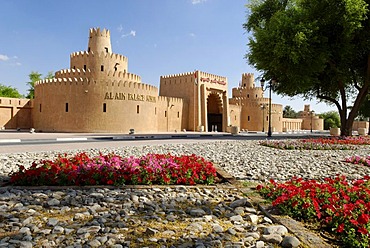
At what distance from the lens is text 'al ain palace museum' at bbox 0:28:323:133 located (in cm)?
3203

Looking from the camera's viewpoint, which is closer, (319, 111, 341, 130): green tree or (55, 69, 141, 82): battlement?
(55, 69, 141, 82): battlement

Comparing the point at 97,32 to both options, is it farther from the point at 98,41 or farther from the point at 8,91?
the point at 8,91

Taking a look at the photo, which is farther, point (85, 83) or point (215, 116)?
point (215, 116)

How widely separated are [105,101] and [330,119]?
279 feet

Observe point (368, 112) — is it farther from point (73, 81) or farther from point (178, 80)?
point (73, 81)

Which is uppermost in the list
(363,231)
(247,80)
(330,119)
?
(247,80)

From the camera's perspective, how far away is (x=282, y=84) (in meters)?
26.6

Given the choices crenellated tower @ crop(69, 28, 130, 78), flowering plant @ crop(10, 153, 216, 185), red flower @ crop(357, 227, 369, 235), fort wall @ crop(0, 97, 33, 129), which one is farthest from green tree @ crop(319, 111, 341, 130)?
red flower @ crop(357, 227, 369, 235)

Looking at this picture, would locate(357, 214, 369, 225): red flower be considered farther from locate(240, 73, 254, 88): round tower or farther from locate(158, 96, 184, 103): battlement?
locate(240, 73, 254, 88): round tower

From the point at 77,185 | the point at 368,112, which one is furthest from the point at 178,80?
the point at 77,185

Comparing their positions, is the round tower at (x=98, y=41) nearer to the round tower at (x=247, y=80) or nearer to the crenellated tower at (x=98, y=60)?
the crenellated tower at (x=98, y=60)

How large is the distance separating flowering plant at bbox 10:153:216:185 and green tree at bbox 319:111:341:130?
99.0m

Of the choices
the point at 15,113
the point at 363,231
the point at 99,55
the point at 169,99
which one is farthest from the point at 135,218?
the point at 15,113

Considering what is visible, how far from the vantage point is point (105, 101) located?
Answer: 3234 cm
